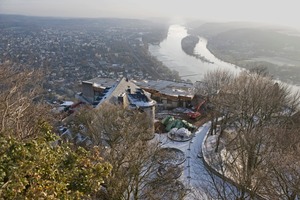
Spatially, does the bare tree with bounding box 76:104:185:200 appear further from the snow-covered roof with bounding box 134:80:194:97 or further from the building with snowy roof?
the snow-covered roof with bounding box 134:80:194:97

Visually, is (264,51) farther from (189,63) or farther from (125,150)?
(125,150)

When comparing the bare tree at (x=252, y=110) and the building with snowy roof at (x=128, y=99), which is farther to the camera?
the building with snowy roof at (x=128, y=99)

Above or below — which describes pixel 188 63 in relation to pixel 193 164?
below

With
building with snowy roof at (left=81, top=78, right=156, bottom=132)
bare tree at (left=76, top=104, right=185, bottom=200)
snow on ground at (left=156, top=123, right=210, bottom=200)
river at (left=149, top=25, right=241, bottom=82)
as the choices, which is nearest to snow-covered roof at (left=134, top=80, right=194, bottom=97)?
snow on ground at (left=156, top=123, right=210, bottom=200)

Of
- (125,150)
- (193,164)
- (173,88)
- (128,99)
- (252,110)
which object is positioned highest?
(125,150)

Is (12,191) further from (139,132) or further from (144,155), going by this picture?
(139,132)

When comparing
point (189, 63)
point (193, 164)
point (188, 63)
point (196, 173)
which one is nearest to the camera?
point (196, 173)

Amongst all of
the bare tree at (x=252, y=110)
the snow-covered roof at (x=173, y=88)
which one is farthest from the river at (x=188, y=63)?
the bare tree at (x=252, y=110)

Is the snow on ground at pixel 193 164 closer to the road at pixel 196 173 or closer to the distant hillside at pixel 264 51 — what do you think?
the road at pixel 196 173

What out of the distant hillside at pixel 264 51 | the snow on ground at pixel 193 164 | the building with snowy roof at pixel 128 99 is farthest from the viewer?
the distant hillside at pixel 264 51

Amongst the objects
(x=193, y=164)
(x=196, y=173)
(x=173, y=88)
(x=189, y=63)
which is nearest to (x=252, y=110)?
(x=193, y=164)

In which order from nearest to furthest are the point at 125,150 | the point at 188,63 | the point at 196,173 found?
the point at 125,150 < the point at 196,173 < the point at 188,63

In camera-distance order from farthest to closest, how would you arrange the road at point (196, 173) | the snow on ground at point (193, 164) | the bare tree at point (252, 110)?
the snow on ground at point (193, 164) < the bare tree at point (252, 110) < the road at point (196, 173)

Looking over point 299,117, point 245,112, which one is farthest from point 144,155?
point 299,117
